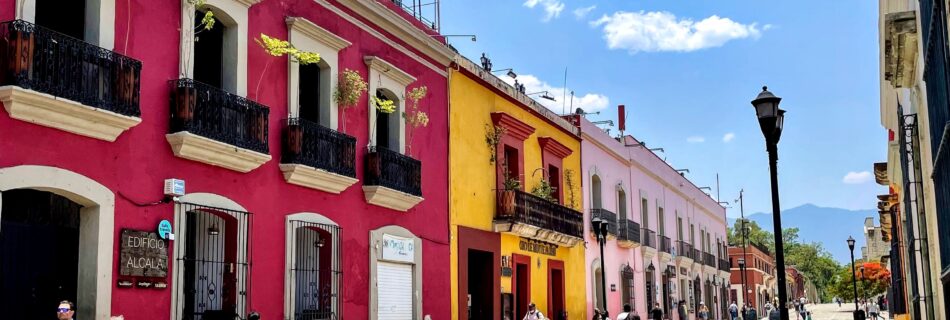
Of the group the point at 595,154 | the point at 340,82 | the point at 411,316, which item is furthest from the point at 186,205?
the point at 595,154

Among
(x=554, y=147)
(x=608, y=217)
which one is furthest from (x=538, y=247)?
(x=608, y=217)

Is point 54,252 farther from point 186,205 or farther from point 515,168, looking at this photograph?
point 515,168

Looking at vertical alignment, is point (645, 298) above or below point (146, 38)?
below

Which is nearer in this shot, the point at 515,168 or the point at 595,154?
the point at 515,168

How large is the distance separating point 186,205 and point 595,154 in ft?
56.9

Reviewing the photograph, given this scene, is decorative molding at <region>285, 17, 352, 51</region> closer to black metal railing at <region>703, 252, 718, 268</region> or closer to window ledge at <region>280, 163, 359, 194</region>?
window ledge at <region>280, 163, 359, 194</region>

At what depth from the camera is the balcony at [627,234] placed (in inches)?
1093

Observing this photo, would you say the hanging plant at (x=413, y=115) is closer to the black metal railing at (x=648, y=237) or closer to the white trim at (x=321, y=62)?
the white trim at (x=321, y=62)

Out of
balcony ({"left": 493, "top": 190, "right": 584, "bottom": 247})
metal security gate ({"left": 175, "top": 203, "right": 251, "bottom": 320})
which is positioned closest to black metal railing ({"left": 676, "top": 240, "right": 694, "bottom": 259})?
balcony ({"left": 493, "top": 190, "right": 584, "bottom": 247})

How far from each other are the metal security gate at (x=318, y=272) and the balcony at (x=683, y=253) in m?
23.1

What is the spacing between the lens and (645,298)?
30.7 m

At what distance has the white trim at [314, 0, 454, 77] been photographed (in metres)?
14.3

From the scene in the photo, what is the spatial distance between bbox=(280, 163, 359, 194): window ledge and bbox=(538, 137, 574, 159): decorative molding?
909 cm

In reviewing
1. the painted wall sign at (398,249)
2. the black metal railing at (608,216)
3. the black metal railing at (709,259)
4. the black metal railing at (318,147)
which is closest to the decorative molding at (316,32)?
the black metal railing at (318,147)
